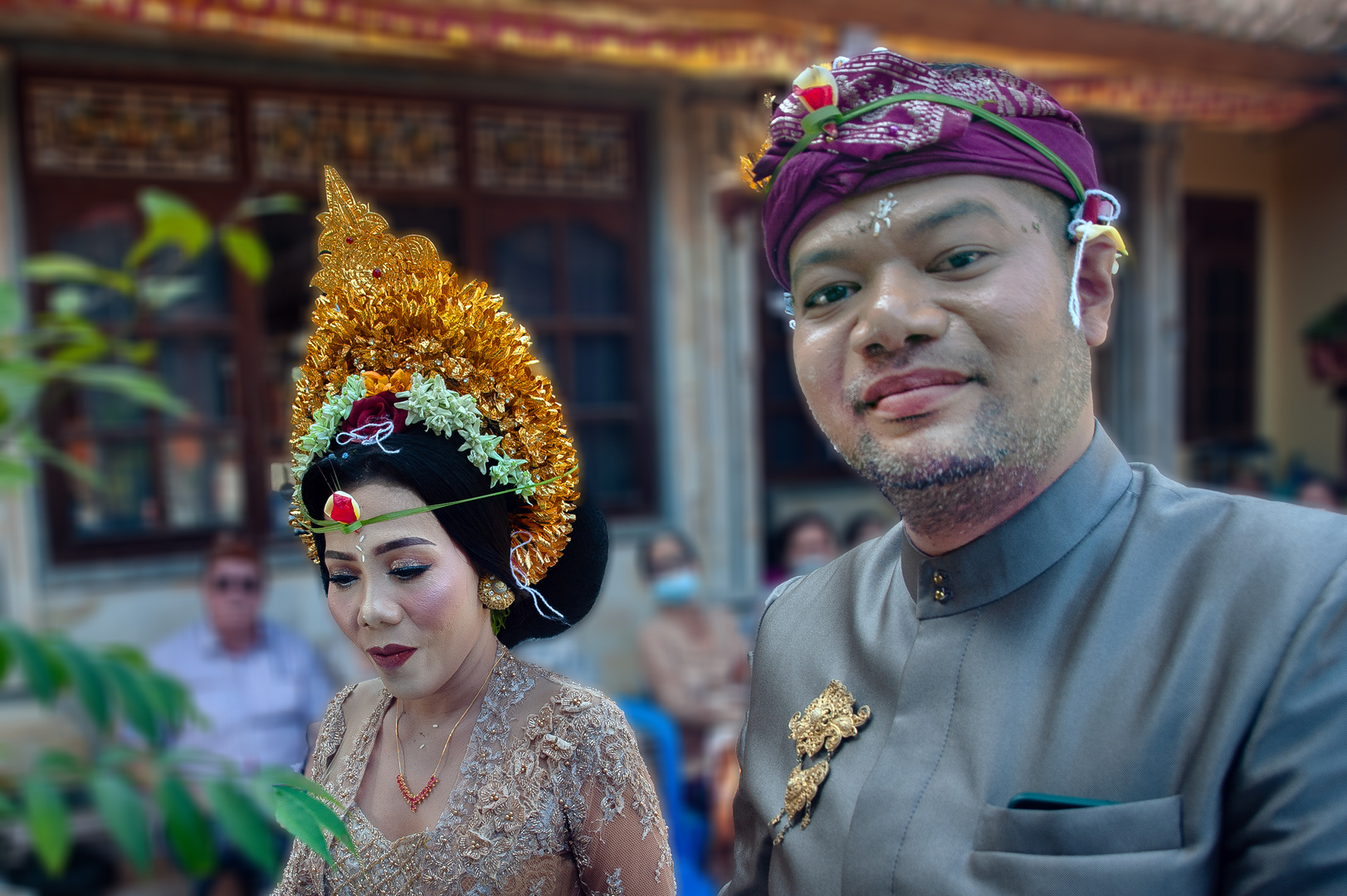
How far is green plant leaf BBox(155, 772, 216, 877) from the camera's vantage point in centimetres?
115

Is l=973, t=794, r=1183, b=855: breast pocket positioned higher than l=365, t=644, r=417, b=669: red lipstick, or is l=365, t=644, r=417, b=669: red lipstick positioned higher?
l=365, t=644, r=417, b=669: red lipstick

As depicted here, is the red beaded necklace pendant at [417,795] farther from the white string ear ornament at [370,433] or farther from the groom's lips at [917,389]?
the groom's lips at [917,389]

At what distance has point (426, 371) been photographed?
1677 mm

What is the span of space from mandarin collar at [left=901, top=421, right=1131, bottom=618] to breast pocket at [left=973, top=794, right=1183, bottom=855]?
288 mm

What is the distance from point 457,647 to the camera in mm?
1630

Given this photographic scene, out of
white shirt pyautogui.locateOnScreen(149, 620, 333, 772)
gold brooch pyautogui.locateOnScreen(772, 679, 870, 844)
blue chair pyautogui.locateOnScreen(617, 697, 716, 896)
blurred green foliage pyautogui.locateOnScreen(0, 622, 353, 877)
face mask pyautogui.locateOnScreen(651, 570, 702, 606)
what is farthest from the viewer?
face mask pyautogui.locateOnScreen(651, 570, 702, 606)

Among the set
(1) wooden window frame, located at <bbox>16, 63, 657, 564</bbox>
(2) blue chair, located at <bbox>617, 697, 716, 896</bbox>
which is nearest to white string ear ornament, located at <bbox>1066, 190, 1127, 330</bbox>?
(2) blue chair, located at <bbox>617, 697, 716, 896</bbox>

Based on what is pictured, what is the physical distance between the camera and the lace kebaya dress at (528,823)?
5.28 ft

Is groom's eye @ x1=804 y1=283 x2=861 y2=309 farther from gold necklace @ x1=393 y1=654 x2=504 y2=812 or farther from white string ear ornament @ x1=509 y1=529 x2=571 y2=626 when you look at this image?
gold necklace @ x1=393 y1=654 x2=504 y2=812

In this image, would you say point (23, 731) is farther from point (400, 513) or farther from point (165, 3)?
point (400, 513)

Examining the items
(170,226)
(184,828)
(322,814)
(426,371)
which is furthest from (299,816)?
(170,226)

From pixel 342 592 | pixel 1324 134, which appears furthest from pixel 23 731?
pixel 1324 134

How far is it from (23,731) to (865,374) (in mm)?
4213

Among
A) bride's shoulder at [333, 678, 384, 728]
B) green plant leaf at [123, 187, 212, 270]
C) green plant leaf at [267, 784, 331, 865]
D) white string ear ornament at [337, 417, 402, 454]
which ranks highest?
green plant leaf at [123, 187, 212, 270]
